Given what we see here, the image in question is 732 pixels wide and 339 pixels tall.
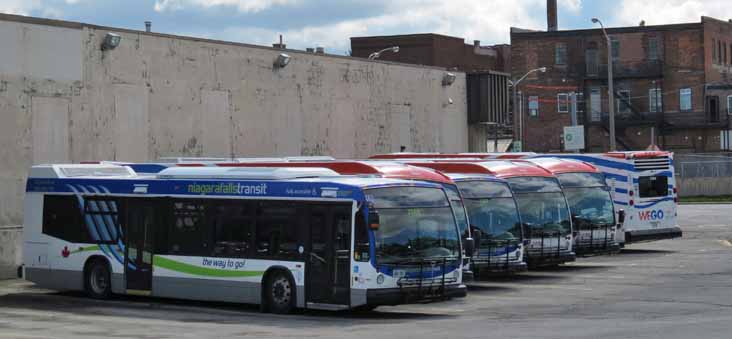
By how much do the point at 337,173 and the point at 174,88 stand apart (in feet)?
46.8

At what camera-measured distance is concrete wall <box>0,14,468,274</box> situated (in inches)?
1236

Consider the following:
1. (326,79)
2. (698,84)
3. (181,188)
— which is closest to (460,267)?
(181,188)

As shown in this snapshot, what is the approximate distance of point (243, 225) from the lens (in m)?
22.7

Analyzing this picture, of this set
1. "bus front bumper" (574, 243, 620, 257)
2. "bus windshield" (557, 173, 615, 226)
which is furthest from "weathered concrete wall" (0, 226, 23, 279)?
"bus front bumper" (574, 243, 620, 257)

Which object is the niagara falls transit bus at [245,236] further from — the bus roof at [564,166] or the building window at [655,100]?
the building window at [655,100]

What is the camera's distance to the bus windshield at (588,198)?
102 feet

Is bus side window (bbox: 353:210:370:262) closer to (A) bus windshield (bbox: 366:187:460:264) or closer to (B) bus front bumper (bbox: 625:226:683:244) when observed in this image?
(A) bus windshield (bbox: 366:187:460:264)

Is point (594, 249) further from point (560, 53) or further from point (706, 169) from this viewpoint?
point (560, 53)

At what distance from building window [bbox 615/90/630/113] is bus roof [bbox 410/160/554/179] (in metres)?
62.4

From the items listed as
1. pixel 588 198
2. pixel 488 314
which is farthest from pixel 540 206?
pixel 488 314

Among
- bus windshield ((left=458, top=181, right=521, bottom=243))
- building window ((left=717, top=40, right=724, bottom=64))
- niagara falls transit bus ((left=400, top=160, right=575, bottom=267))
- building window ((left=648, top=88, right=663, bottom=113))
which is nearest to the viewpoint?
bus windshield ((left=458, top=181, right=521, bottom=243))

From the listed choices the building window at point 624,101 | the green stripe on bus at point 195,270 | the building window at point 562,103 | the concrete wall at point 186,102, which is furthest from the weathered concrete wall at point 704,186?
the green stripe on bus at point 195,270

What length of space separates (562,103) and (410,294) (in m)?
73.5

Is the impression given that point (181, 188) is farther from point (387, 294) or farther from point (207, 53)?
point (207, 53)
